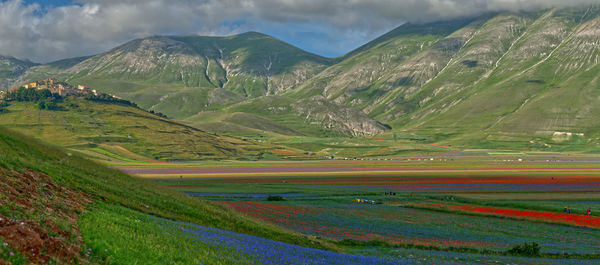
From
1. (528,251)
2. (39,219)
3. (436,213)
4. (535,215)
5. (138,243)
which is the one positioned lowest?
(436,213)

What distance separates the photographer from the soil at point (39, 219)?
44.4 ft

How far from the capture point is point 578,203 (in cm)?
8350

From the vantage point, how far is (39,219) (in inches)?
654

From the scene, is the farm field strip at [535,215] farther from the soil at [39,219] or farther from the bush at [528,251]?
the soil at [39,219]

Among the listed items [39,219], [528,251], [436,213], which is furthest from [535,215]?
[39,219]

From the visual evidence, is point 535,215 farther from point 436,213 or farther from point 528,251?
point 528,251

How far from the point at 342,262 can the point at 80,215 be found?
1530 centimetres

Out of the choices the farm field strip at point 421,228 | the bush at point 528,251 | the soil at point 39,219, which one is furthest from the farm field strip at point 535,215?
the soil at point 39,219

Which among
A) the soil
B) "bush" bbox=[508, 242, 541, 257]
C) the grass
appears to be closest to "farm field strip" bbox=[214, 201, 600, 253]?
"bush" bbox=[508, 242, 541, 257]

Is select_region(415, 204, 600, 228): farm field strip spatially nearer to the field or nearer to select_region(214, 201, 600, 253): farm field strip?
the field

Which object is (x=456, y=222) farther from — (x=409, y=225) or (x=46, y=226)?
(x=46, y=226)

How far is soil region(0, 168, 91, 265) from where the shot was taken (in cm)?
1353

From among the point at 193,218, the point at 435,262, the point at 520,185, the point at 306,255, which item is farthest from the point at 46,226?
the point at 520,185

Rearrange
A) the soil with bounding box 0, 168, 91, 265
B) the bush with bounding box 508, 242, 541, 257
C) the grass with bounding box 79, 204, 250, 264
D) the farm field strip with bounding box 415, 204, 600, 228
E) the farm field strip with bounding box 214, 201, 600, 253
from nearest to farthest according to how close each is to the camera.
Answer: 1. the soil with bounding box 0, 168, 91, 265
2. the grass with bounding box 79, 204, 250, 264
3. the bush with bounding box 508, 242, 541, 257
4. the farm field strip with bounding box 214, 201, 600, 253
5. the farm field strip with bounding box 415, 204, 600, 228
